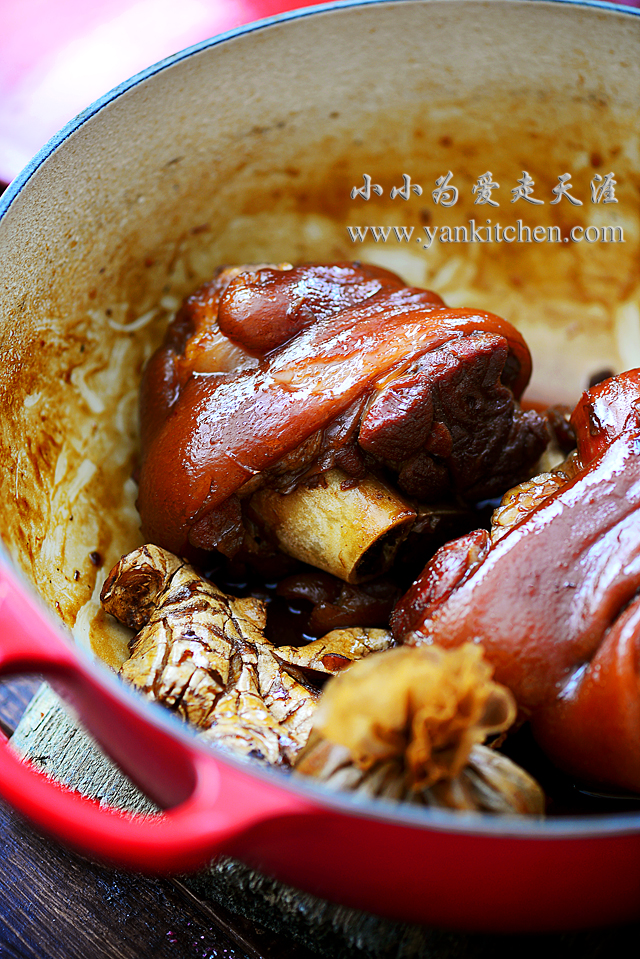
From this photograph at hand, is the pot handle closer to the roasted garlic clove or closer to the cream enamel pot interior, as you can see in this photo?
the cream enamel pot interior

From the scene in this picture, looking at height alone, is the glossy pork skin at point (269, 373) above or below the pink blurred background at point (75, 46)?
below

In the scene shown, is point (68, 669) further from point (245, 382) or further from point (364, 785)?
point (245, 382)

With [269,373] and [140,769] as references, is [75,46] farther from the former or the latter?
[140,769]

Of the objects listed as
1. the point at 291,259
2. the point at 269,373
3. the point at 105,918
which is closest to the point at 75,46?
the point at 291,259

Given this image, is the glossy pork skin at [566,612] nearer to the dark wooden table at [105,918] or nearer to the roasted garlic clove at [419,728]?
the roasted garlic clove at [419,728]

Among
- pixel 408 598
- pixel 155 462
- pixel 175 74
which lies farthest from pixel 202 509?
pixel 175 74

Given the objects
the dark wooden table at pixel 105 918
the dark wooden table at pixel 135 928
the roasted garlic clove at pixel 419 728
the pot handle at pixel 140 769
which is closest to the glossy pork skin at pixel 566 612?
the roasted garlic clove at pixel 419 728

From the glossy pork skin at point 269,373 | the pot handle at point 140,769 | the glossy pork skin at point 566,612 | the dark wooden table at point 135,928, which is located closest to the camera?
the pot handle at point 140,769
